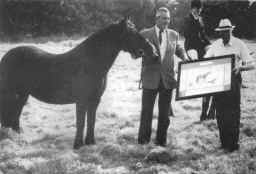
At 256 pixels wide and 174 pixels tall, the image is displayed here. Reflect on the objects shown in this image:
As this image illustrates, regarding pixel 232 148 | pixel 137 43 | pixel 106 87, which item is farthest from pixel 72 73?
pixel 232 148

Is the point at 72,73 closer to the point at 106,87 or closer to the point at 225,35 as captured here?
the point at 106,87

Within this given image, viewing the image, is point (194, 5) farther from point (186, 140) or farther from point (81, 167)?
point (81, 167)

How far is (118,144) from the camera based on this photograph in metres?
6.53

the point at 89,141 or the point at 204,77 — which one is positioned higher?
the point at 204,77

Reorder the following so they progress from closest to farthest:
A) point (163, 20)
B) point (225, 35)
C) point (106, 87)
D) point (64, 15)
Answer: point (225, 35)
point (163, 20)
point (106, 87)
point (64, 15)

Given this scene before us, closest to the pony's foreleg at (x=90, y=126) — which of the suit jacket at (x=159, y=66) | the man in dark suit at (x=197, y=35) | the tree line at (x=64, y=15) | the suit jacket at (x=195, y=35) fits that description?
the suit jacket at (x=159, y=66)

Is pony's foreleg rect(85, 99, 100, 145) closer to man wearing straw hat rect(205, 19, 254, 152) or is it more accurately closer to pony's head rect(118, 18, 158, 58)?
pony's head rect(118, 18, 158, 58)

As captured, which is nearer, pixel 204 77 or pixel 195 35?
pixel 204 77

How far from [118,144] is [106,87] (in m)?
1.03

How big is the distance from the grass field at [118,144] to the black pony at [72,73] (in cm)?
46

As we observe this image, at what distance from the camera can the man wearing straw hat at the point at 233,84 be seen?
583cm

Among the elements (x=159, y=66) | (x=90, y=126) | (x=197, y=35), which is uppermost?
(x=197, y=35)

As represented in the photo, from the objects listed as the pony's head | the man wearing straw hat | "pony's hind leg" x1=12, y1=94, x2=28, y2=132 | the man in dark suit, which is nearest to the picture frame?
the man wearing straw hat

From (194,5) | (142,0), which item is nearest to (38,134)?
(142,0)
